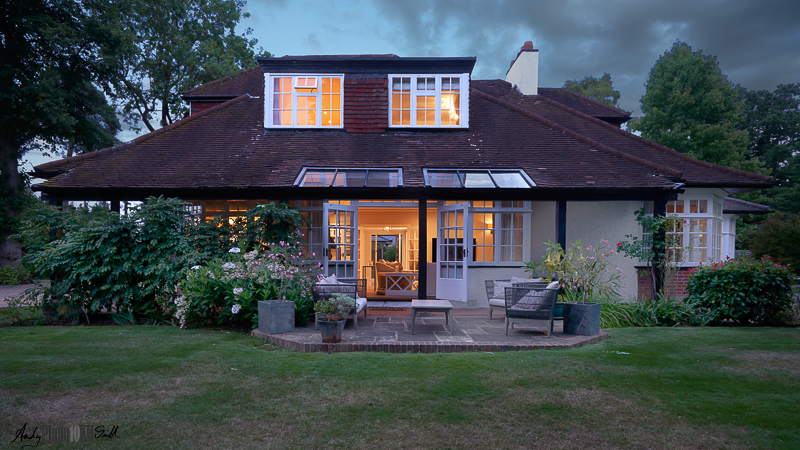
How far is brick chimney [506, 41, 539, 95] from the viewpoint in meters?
13.0

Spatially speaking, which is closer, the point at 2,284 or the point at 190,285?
the point at 190,285

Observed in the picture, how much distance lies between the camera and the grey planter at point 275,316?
5.80 m

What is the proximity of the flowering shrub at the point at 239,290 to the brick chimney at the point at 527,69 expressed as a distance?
417 inches

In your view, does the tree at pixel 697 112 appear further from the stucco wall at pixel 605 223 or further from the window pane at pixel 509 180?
the window pane at pixel 509 180

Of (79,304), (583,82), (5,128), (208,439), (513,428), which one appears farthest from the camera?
(583,82)

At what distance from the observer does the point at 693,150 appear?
65.3 feet

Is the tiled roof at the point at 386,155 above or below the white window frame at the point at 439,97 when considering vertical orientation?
below

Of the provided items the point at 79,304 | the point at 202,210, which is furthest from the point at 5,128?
the point at 79,304

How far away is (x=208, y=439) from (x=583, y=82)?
1322 inches

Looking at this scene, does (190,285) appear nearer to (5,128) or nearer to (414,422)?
(414,422)

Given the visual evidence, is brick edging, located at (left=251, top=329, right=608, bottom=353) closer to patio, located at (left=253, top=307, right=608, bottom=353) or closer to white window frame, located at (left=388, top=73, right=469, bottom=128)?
patio, located at (left=253, top=307, right=608, bottom=353)

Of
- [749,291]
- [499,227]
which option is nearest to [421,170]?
[499,227]

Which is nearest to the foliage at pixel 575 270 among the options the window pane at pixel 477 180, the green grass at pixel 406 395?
the green grass at pixel 406 395

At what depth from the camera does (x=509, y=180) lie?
840cm
